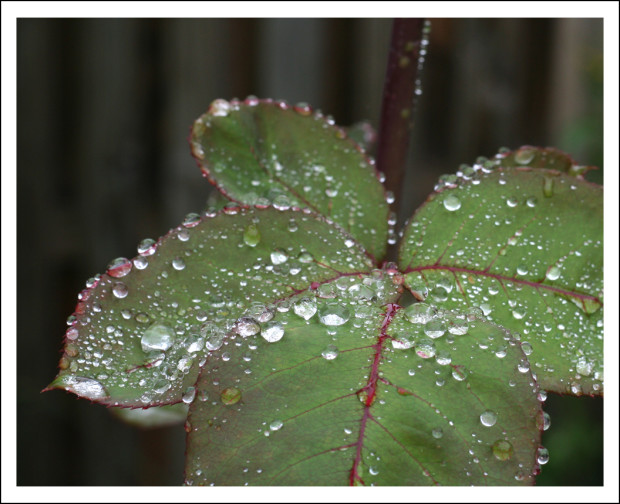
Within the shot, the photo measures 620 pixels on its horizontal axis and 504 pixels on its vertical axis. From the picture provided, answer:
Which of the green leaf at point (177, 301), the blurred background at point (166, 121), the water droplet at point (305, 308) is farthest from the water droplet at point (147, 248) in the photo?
the blurred background at point (166, 121)

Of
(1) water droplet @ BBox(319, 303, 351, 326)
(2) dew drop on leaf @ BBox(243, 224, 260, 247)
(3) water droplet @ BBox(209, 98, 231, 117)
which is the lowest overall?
(1) water droplet @ BBox(319, 303, 351, 326)

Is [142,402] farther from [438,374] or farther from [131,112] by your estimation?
[131,112]

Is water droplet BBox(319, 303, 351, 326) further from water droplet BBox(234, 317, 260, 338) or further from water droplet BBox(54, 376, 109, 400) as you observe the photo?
water droplet BBox(54, 376, 109, 400)

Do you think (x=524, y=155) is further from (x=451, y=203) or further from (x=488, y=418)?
(x=488, y=418)

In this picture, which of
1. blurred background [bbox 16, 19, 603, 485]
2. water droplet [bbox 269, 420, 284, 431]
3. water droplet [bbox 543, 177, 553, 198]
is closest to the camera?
water droplet [bbox 269, 420, 284, 431]

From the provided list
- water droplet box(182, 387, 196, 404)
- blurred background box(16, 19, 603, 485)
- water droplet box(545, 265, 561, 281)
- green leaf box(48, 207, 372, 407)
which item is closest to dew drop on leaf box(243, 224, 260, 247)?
green leaf box(48, 207, 372, 407)

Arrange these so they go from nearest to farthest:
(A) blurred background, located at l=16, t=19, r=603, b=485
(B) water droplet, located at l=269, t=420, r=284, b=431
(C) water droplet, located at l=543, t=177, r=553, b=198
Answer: (B) water droplet, located at l=269, t=420, r=284, b=431
(C) water droplet, located at l=543, t=177, r=553, b=198
(A) blurred background, located at l=16, t=19, r=603, b=485

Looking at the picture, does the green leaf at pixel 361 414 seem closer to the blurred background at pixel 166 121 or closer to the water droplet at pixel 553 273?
the water droplet at pixel 553 273
